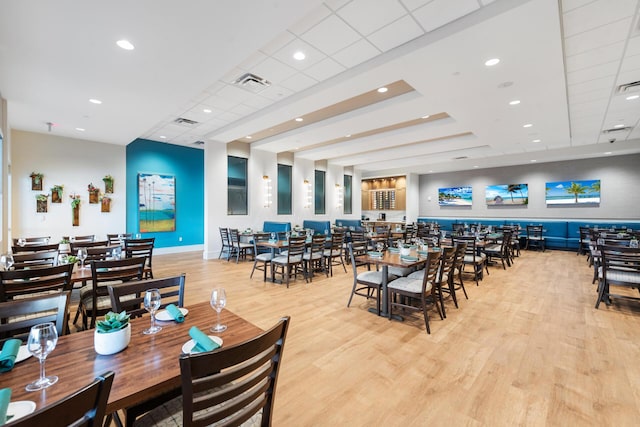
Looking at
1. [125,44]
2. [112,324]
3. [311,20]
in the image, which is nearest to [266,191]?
[125,44]

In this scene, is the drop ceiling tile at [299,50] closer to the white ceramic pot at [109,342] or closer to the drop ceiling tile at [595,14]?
the drop ceiling tile at [595,14]

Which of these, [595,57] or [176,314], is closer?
[176,314]

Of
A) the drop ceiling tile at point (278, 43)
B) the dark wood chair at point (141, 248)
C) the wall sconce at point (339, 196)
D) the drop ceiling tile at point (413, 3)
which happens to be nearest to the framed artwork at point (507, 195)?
the wall sconce at point (339, 196)

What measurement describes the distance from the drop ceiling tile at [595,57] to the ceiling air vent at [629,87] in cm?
126

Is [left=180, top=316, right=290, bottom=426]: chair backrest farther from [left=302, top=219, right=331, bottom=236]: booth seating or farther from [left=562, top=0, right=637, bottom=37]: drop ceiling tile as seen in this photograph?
[left=302, top=219, right=331, bottom=236]: booth seating

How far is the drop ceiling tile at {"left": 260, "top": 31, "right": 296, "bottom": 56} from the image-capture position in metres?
3.56

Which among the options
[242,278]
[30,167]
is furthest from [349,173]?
[30,167]

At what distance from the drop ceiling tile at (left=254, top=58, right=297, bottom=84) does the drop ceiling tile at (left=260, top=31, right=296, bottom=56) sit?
22 centimetres

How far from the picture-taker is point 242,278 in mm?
5883

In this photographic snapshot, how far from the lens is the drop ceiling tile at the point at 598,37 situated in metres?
3.25

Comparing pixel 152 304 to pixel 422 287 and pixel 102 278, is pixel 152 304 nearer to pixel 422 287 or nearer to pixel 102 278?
pixel 102 278

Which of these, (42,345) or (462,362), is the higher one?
(42,345)

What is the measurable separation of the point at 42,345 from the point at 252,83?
4.63m

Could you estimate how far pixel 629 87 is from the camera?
473cm
